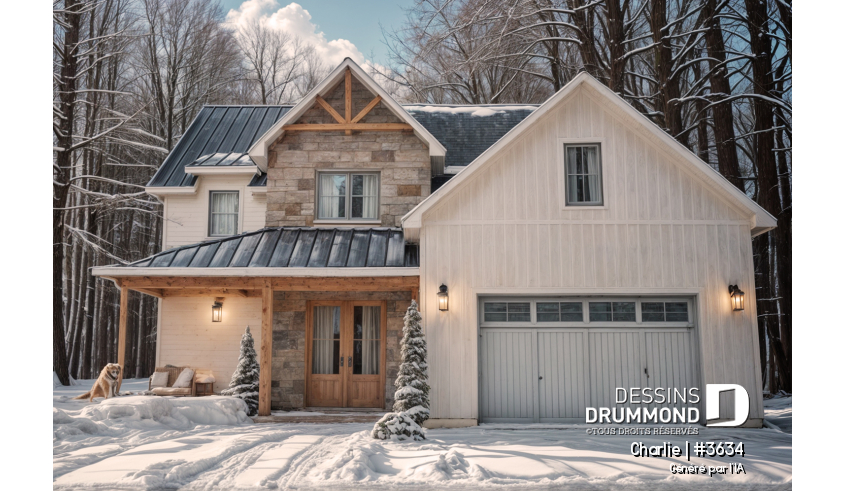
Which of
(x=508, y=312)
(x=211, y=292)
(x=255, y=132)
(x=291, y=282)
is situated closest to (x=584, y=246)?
(x=508, y=312)

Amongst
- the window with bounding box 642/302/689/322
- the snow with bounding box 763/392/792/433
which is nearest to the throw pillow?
the window with bounding box 642/302/689/322

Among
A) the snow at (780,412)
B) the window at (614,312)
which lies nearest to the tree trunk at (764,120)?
the snow at (780,412)

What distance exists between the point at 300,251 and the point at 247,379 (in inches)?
95.8

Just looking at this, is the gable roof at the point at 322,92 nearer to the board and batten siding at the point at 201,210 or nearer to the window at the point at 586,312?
the board and batten siding at the point at 201,210

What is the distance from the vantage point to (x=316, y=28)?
10211 millimetres

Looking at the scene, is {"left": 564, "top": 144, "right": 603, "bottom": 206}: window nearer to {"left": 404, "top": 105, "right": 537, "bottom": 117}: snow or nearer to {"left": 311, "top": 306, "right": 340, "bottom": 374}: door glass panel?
{"left": 404, "top": 105, "right": 537, "bottom": 117}: snow

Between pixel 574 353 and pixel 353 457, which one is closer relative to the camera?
pixel 353 457

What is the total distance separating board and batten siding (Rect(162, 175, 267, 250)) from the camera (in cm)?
1299

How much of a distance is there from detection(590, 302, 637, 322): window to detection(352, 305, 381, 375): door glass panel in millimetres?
4137

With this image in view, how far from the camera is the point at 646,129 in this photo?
9508 millimetres

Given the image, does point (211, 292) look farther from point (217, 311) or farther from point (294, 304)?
point (294, 304)

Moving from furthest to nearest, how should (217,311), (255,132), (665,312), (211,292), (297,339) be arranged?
(255,132) → (211,292) → (217,311) → (297,339) → (665,312)

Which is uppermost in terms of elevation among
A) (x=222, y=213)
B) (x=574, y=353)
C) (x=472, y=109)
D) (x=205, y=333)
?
(x=472, y=109)

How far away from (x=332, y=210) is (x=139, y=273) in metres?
3.70
